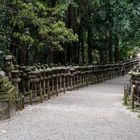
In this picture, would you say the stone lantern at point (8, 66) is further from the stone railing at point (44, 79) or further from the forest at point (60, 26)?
the forest at point (60, 26)

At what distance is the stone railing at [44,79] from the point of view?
1578 cm

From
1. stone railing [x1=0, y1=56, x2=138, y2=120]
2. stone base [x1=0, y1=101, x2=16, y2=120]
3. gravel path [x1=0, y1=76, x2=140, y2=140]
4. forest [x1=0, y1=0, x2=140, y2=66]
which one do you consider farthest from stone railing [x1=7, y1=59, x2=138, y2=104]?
stone base [x1=0, y1=101, x2=16, y2=120]

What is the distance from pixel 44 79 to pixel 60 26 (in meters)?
2.66

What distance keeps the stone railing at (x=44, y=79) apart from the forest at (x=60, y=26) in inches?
50.9

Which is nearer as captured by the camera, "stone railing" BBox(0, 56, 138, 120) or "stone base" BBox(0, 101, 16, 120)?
"stone base" BBox(0, 101, 16, 120)

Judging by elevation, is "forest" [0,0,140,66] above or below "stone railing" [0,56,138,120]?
above

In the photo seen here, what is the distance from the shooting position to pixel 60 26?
21047 millimetres

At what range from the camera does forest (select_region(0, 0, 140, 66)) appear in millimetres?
18156

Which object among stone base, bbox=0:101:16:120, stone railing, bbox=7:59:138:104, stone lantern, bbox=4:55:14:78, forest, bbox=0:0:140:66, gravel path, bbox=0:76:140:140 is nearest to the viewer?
gravel path, bbox=0:76:140:140

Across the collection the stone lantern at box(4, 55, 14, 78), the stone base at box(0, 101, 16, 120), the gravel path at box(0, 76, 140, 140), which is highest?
the stone lantern at box(4, 55, 14, 78)

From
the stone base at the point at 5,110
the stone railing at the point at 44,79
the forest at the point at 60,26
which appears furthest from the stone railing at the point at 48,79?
the stone base at the point at 5,110

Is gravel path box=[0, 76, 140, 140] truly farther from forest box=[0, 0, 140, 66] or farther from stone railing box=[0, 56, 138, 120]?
forest box=[0, 0, 140, 66]

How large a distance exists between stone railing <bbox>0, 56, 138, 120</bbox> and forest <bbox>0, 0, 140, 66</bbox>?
4.24 ft

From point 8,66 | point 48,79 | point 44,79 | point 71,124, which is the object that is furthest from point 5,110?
point 48,79
